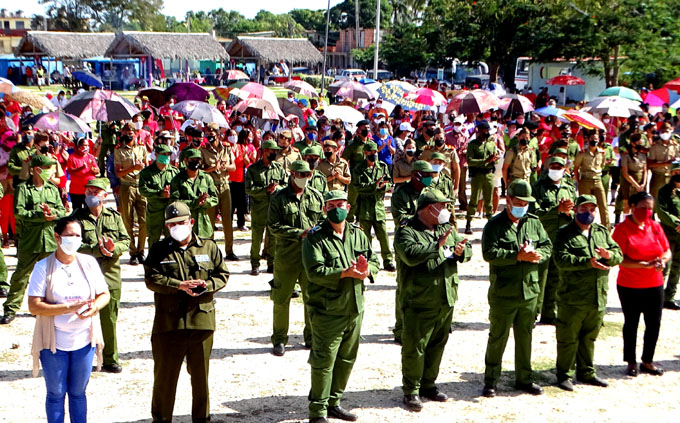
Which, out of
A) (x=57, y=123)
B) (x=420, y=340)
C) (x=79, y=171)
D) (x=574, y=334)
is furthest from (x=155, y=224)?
(x=574, y=334)

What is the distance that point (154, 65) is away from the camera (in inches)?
2330

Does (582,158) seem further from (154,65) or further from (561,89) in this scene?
(154,65)

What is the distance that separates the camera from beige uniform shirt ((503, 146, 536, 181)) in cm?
1353

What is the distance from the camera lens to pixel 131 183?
1229 cm

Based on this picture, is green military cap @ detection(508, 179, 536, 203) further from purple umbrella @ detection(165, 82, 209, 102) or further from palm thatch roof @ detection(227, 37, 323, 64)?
palm thatch roof @ detection(227, 37, 323, 64)

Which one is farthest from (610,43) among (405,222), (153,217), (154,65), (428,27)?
(154,65)

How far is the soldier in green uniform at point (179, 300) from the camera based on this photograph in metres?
6.20

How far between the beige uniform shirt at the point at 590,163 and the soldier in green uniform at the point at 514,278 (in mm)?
6499

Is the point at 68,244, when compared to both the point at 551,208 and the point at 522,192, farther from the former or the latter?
the point at 551,208

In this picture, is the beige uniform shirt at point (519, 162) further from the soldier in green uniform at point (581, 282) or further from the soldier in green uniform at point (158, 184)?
the soldier in green uniform at point (581, 282)

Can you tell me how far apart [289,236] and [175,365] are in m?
2.59

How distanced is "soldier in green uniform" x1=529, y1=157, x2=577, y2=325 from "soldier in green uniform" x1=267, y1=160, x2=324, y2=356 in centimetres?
270

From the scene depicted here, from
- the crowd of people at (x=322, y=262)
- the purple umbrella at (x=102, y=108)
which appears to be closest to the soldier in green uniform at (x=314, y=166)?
the crowd of people at (x=322, y=262)

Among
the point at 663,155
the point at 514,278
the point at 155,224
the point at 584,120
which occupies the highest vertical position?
the point at 584,120
